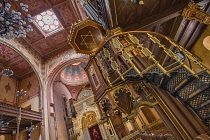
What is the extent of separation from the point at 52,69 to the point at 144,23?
29.4ft

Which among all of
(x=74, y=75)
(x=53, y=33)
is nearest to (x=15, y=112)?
(x=53, y=33)

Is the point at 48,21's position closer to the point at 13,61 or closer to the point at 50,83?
the point at 13,61

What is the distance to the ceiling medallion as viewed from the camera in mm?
4582

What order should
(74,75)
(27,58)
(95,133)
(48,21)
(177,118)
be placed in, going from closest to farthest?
(177,118) → (27,58) → (48,21) → (95,133) → (74,75)

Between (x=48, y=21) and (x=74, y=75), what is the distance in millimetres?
7131

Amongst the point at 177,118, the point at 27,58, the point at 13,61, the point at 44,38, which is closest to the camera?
the point at 177,118

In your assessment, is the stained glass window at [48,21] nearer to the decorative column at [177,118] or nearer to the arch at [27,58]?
the arch at [27,58]

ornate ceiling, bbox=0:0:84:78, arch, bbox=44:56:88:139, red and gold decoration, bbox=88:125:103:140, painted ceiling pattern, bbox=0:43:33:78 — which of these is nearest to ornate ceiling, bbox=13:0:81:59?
ornate ceiling, bbox=0:0:84:78

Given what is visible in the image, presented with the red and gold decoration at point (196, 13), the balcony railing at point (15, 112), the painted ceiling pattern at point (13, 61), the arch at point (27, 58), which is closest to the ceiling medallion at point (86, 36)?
the red and gold decoration at point (196, 13)

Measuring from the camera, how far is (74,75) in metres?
15.4

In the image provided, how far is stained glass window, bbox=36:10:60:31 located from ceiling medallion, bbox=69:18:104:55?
6.85 m

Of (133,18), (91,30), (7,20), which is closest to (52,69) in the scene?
(7,20)

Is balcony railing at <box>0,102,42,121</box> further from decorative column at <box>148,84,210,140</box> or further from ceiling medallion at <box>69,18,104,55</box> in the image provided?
decorative column at <box>148,84,210,140</box>

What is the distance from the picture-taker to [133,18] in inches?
181
